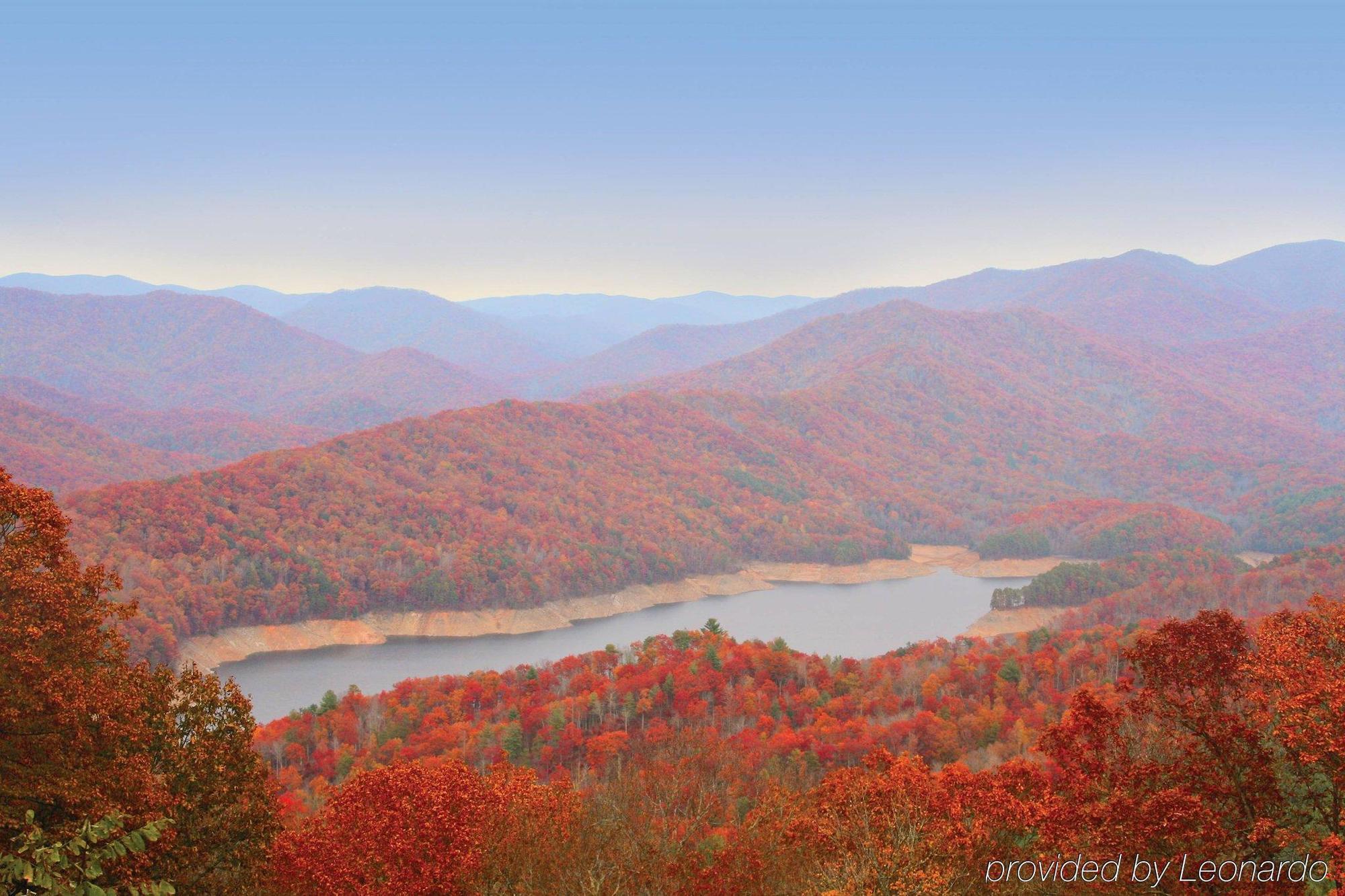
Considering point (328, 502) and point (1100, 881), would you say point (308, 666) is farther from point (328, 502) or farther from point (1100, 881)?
point (1100, 881)

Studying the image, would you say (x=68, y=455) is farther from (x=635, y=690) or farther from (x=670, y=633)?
(x=635, y=690)

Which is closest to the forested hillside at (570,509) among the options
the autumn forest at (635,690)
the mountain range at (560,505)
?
the mountain range at (560,505)

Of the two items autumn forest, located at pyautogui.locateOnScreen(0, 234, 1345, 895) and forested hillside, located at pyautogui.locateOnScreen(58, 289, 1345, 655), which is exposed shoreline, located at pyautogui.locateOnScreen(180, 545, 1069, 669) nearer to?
autumn forest, located at pyautogui.locateOnScreen(0, 234, 1345, 895)

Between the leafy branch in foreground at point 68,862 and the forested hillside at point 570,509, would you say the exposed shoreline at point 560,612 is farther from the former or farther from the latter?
the leafy branch in foreground at point 68,862

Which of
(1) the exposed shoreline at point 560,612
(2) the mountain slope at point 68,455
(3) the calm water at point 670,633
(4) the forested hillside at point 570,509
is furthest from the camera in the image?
(2) the mountain slope at point 68,455

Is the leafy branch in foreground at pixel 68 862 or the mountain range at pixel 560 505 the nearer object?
the leafy branch in foreground at pixel 68 862

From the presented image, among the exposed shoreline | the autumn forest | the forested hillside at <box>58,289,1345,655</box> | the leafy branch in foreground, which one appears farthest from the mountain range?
the leafy branch in foreground
